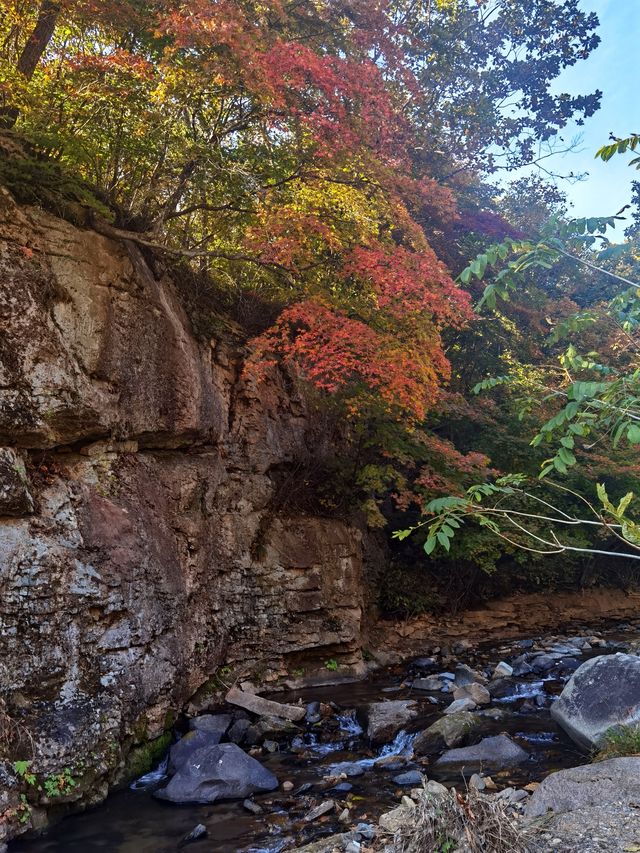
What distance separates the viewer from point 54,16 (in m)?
7.58

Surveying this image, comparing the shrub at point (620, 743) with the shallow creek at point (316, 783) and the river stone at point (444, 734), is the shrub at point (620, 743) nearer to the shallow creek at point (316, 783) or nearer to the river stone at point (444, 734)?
the shallow creek at point (316, 783)

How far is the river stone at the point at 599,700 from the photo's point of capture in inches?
263

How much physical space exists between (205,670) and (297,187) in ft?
23.6

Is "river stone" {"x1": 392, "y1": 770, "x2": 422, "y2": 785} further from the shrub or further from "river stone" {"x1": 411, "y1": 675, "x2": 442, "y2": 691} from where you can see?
"river stone" {"x1": 411, "y1": 675, "x2": 442, "y2": 691}

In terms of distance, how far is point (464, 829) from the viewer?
364cm

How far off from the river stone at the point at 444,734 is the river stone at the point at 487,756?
0.22 meters

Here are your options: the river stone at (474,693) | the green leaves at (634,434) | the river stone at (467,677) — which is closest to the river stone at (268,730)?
the river stone at (474,693)

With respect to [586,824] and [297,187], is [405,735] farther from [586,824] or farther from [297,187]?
[297,187]

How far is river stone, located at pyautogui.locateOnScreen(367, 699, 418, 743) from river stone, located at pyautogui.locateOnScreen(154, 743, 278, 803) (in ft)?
5.39

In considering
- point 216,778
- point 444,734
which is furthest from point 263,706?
point 444,734

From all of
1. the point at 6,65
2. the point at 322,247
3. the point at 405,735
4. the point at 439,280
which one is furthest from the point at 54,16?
the point at 405,735

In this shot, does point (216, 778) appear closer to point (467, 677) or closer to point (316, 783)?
point (316, 783)

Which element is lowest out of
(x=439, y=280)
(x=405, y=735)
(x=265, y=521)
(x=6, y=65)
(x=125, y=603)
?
(x=405, y=735)

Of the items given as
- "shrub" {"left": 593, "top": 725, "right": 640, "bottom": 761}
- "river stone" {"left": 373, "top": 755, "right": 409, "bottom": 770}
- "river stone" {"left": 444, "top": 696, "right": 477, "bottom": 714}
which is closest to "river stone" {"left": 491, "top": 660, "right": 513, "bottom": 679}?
"river stone" {"left": 444, "top": 696, "right": 477, "bottom": 714}
